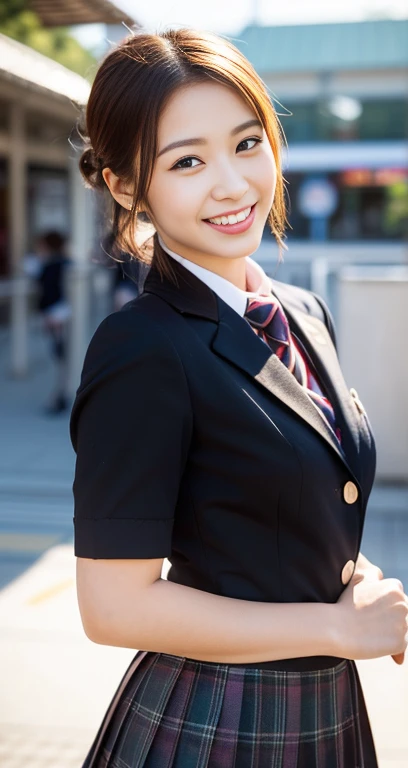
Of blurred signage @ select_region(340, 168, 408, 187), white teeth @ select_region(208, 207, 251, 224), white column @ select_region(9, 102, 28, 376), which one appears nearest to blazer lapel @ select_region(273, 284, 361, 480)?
white teeth @ select_region(208, 207, 251, 224)

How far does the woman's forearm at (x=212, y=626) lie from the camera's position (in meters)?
1.20

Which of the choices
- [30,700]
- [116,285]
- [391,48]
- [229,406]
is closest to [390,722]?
[30,700]

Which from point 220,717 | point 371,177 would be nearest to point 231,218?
point 220,717

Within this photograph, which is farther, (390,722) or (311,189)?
(311,189)

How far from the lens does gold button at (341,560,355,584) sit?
4.46ft

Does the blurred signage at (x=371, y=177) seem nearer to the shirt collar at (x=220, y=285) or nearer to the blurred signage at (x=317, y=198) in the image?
the blurred signage at (x=317, y=198)

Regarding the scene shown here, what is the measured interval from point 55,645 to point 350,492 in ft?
8.88

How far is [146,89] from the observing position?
1.28 m

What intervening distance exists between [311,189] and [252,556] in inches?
1149

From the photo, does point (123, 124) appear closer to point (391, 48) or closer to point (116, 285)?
point (116, 285)

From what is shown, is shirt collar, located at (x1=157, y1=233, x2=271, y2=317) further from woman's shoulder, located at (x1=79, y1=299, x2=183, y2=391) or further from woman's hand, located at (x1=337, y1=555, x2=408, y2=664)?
woman's hand, located at (x1=337, y1=555, x2=408, y2=664)

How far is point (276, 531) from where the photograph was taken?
128 cm

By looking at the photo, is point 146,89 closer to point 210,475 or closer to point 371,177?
point 210,475

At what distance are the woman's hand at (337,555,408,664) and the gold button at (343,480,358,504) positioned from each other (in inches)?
4.9
